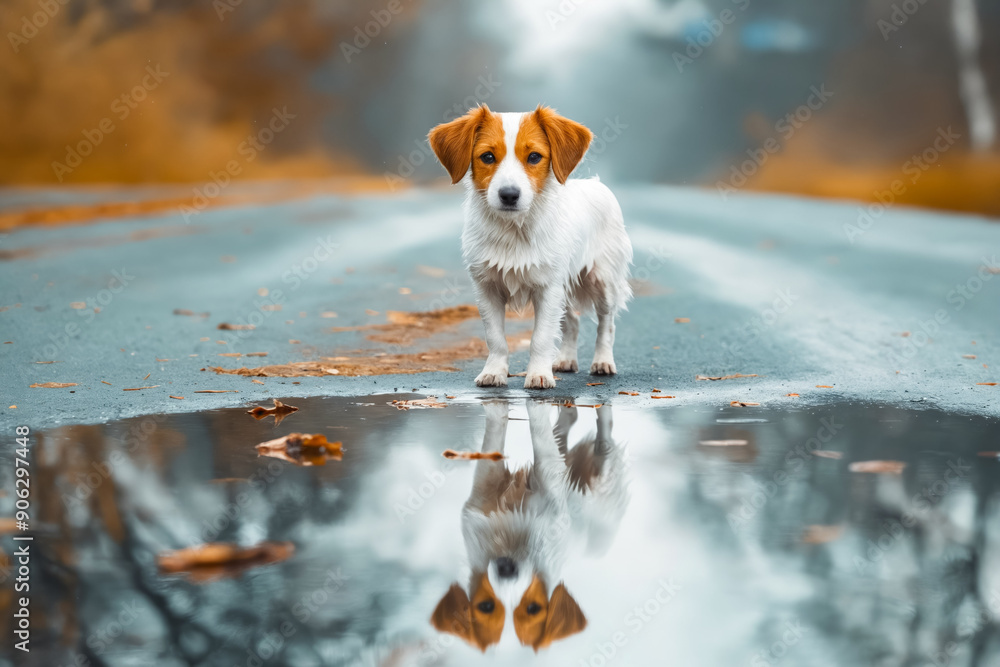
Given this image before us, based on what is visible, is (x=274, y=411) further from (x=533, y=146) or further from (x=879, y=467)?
(x=879, y=467)

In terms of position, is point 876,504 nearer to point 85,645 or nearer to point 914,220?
point 85,645

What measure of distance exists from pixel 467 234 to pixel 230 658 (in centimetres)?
346

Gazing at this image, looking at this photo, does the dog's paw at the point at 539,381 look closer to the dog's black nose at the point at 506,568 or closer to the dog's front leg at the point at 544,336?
the dog's front leg at the point at 544,336

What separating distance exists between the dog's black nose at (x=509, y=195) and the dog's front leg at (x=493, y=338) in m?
0.56

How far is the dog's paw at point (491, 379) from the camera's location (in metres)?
5.06

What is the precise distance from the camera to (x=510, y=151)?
190 inches

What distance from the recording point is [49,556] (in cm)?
249

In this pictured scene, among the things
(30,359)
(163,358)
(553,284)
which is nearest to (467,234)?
(553,284)

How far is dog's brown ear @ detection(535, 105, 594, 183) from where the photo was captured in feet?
16.0

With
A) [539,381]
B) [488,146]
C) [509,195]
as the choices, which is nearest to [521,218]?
[509,195]

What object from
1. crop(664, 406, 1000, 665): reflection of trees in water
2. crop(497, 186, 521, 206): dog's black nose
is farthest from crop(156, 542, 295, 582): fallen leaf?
crop(497, 186, 521, 206): dog's black nose

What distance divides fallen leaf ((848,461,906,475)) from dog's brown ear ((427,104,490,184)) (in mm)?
2392

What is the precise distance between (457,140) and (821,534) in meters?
2.88

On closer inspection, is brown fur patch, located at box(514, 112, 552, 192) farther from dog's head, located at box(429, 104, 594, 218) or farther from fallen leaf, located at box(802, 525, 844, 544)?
fallen leaf, located at box(802, 525, 844, 544)
